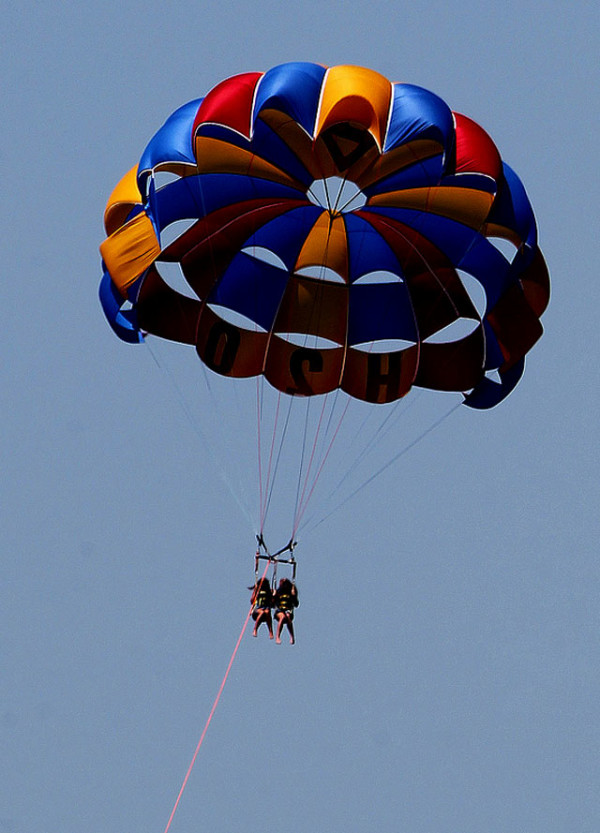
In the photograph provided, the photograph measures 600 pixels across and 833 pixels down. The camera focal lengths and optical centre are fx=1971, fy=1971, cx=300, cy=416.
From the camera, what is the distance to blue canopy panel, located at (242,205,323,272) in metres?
26.3

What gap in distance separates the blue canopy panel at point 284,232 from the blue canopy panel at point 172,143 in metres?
1.98

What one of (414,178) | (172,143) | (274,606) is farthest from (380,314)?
(274,606)

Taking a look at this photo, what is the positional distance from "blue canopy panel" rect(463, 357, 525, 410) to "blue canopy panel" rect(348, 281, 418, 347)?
3.70 feet

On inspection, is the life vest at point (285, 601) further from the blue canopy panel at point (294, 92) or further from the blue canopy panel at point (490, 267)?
the blue canopy panel at point (294, 92)

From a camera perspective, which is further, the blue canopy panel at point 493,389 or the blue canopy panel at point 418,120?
the blue canopy panel at point 493,389

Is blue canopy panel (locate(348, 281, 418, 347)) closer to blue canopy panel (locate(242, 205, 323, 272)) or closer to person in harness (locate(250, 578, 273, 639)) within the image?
blue canopy panel (locate(242, 205, 323, 272))

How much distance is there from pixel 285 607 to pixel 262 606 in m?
0.29

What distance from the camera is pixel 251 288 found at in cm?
2669

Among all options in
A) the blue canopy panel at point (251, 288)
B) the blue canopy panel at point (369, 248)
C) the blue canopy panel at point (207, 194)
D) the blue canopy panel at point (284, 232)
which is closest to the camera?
the blue canopy panel at point (207, 194)

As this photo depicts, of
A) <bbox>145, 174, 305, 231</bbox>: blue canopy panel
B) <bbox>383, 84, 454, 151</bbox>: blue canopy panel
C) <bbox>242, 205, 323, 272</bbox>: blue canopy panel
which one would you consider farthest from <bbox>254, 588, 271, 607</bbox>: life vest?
<bbox>383, 84, 454, 151</bbox>: blue canopy panel

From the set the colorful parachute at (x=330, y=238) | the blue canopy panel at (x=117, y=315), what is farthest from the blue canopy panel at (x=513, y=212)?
the blue canopy panel at (x=117, y=315)

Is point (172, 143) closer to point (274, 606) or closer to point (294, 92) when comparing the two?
point (294, 92)

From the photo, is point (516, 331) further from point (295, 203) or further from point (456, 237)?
point (295, 203)

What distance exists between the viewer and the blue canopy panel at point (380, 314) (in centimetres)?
2664
